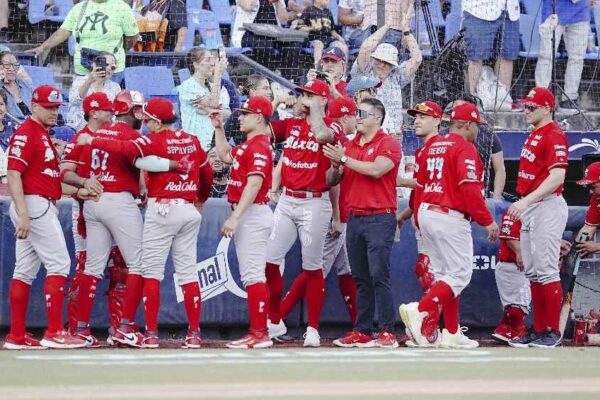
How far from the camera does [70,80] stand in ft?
50.1

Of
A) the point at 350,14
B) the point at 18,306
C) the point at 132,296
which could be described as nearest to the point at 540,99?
the point at 132,296

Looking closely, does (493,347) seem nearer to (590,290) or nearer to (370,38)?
(590,290)

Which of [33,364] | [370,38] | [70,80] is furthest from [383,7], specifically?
[33,364]

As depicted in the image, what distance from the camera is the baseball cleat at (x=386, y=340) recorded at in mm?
10477

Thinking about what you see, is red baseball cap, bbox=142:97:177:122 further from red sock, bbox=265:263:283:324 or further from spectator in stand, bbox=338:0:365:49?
spectator in stand, bbox=338:0:365:49

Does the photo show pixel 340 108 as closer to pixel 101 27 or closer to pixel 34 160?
pixel 34 160

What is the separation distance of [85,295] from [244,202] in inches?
57.0

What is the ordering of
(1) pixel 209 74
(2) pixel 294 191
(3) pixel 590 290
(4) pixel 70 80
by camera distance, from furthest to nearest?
(4) pixel 70 80 < (1) pixel 209 74 < (3) pixel 590 290 < (2) pixel 294 191

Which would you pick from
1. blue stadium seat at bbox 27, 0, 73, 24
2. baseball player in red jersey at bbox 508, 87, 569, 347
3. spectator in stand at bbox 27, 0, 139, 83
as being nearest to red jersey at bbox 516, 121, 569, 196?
baseball player in red jersey at bbox 508, 87, 569, 347

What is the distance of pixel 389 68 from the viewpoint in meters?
13.6

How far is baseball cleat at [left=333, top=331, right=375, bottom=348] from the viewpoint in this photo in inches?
418

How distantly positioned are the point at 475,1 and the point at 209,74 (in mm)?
3764

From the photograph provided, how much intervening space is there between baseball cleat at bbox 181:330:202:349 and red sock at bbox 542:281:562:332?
2832 mm

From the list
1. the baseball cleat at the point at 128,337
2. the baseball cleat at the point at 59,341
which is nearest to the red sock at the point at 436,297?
the baseball cleat at the point at 128,337
